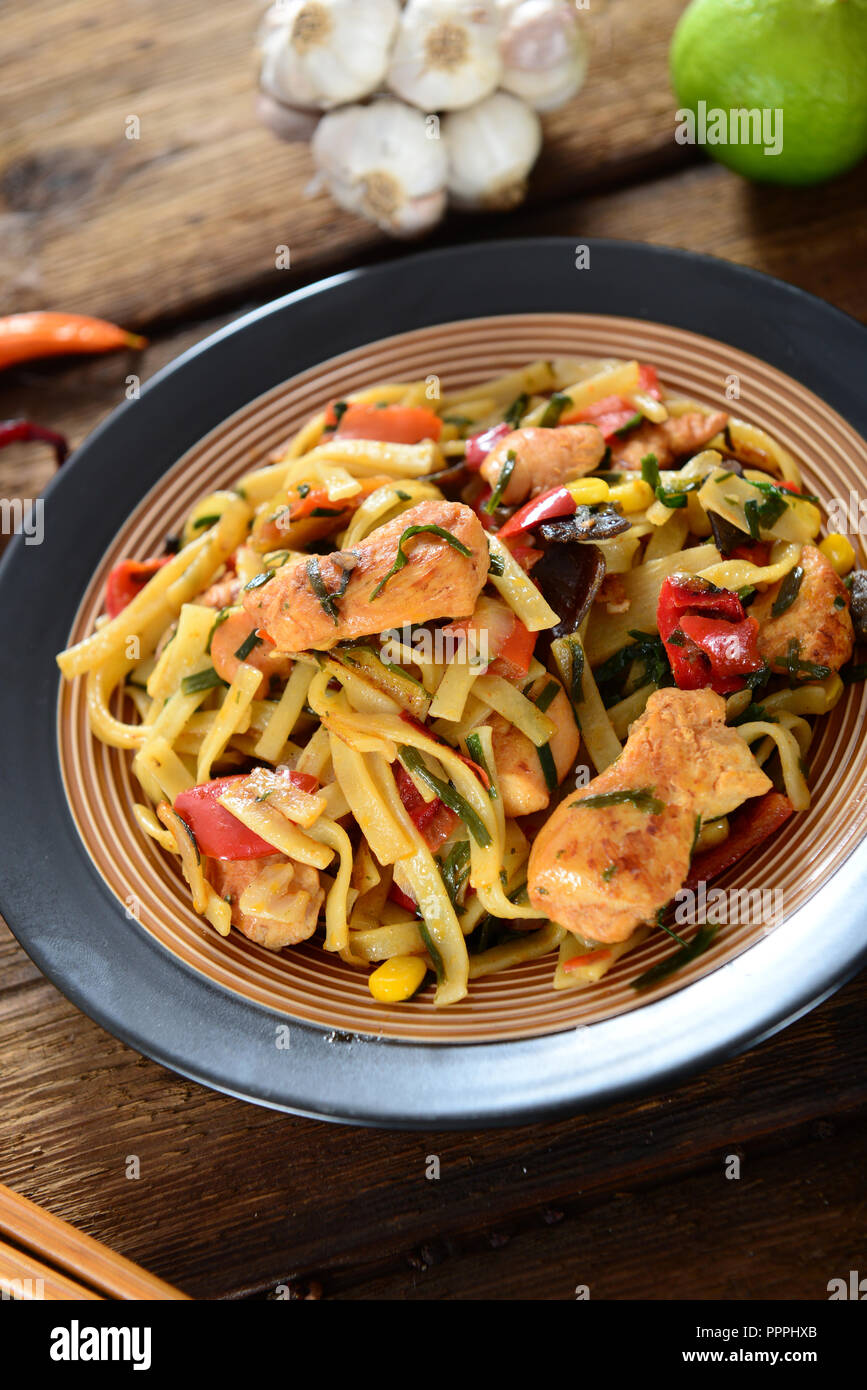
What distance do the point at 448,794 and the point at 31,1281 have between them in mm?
1732

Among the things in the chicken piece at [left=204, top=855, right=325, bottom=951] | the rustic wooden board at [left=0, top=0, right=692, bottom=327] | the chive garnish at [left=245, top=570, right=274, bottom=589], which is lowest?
the chicken piece at [left=204, top=855, right=325, bottom=951]

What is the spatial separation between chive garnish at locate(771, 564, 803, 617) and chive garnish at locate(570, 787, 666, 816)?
777mm

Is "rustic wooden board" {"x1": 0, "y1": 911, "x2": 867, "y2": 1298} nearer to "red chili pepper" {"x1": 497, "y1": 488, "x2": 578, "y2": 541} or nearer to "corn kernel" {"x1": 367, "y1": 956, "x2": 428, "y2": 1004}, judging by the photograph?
"corn kernel" {"x1": 367, "y1": 956, "x2": 428, "y2": 1004}

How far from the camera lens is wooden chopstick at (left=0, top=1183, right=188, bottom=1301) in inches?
120

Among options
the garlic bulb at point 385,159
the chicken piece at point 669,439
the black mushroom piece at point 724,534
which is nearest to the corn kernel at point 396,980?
the black mushroom piece at point 724,534

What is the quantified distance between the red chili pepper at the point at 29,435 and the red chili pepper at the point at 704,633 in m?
2.96

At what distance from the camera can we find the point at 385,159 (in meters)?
4.62

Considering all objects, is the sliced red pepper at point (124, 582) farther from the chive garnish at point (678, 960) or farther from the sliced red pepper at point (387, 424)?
the chive garnish at point (678, 960)

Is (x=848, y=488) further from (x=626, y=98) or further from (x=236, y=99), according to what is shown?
(x=236, y=99)

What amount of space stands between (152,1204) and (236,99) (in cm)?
551

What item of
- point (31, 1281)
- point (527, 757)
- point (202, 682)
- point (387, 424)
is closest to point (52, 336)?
point (387, 424)

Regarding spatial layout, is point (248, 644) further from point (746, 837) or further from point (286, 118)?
point (286, 118)

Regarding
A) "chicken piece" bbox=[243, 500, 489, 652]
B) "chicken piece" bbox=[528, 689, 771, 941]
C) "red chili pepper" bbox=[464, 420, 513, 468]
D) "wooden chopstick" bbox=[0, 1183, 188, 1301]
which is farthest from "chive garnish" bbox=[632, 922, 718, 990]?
"red chili pepper" bbox=[464, 420, 513, 468]
